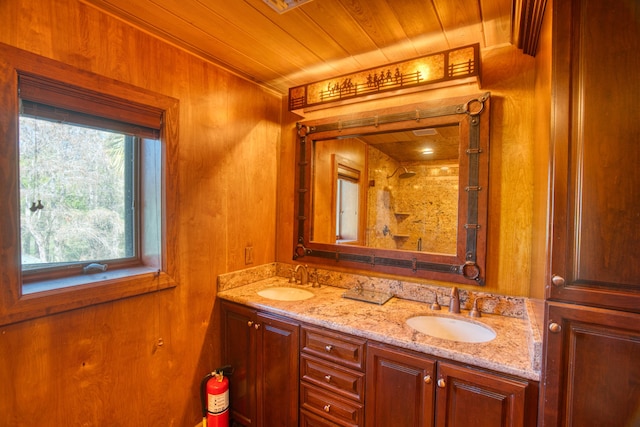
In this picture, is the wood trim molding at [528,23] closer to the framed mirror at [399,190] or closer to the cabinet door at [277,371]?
the framed mirror at [399,190]

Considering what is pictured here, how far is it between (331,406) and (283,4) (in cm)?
202

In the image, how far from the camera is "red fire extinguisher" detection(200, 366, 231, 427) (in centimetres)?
180

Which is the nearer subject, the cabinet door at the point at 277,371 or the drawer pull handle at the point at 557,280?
the drawer pull handle at the point at 557,280

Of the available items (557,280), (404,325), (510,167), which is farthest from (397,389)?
(510,167)

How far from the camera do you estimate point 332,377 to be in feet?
5.10

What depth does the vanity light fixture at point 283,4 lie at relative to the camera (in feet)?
4.37

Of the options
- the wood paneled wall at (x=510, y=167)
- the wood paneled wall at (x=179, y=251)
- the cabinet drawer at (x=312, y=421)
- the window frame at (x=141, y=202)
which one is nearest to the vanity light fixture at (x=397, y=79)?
the wood paneled wall at (x=510, y=167)

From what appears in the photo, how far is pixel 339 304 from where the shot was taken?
1.80 m

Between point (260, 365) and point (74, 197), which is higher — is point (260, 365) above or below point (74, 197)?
below

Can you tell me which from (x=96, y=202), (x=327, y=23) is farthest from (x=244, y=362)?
(x=327, y=23)

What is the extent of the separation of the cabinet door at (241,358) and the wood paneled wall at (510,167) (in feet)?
4.81

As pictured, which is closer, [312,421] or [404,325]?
[404,325]

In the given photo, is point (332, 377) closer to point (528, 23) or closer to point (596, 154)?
point (596, 154)

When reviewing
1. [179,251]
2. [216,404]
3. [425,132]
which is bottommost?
[216,404]
